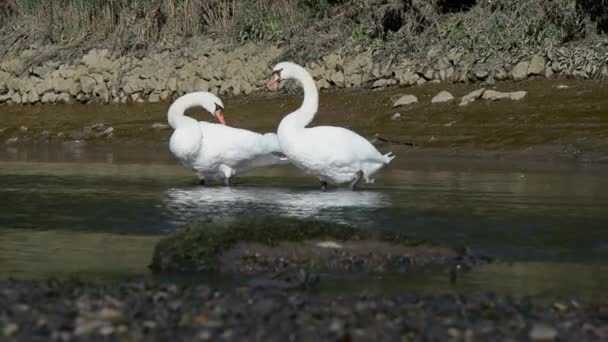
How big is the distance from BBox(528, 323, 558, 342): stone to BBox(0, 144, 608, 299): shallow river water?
1877 mm

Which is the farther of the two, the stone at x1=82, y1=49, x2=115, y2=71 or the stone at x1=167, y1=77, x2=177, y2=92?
the stone at x1=82, y1=49, x2=115, y2=71

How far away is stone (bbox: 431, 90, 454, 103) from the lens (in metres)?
31.9

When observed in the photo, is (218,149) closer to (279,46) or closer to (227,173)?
(227,173)

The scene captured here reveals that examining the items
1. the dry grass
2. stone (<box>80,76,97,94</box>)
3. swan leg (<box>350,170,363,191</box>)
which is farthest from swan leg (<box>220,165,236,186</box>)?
stone (<box>80,76,97,94</box>)

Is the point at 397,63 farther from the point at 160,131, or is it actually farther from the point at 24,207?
the point at 24,207

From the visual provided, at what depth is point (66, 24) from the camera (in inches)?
1743

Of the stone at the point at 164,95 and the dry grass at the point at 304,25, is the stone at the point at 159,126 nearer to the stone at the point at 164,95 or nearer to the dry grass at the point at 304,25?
the stone at the point at 164,95

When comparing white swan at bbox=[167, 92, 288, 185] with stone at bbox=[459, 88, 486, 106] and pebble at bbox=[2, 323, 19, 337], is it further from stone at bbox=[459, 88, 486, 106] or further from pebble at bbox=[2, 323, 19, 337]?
pebble at bbox=[2, 323, 19, 337]

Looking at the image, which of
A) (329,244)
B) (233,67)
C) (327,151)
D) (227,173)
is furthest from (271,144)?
(233,67)

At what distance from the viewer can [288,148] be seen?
62.3 feet

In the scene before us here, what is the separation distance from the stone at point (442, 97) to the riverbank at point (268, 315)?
2177 cm

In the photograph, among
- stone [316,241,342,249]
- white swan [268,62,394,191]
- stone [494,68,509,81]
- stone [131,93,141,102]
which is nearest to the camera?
stone [316,241,342,249]

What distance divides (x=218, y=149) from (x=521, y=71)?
14.0 metres

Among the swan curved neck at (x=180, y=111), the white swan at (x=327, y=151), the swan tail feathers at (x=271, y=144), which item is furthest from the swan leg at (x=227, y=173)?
the white swan at (x=327, y=151)
